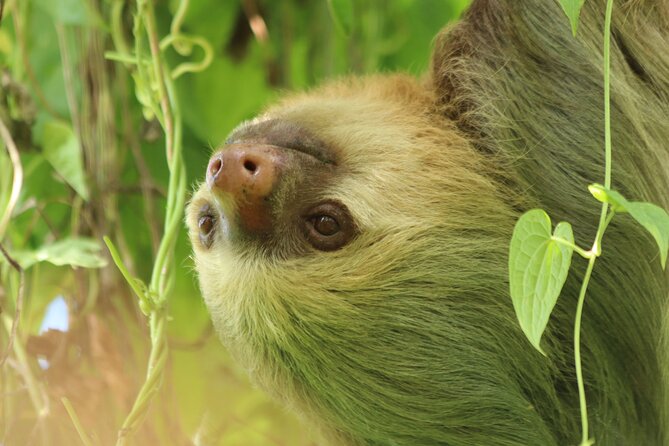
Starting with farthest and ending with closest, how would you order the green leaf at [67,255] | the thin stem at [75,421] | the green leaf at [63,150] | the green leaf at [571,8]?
the green leaf at [63,150] < the green leaf at [67,255] < the thin stem at [75,421] < the green leaf at [571,8]

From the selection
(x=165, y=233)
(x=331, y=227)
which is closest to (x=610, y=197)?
(x=331, y=227)

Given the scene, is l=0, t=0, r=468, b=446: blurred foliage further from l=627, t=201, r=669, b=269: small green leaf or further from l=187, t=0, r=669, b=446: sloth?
l=627, t=201, r=669, b=269: small green leaf

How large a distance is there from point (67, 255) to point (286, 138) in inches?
39.3

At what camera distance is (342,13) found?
4.12 metres

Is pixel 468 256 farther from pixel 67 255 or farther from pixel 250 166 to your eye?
pixel 67 255

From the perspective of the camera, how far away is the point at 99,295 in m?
5.05

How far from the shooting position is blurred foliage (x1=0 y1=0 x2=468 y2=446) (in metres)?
4.35

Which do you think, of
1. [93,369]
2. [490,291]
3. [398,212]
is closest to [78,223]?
[93,369]

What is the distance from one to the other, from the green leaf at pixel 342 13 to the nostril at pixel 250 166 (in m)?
0.87

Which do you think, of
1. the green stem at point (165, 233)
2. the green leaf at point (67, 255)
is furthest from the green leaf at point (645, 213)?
the green leaf at point (67, 255)

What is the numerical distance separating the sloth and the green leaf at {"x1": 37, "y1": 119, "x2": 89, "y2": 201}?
82cm

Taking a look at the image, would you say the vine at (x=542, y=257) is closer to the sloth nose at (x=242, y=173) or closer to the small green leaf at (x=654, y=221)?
the small green leaf at (x=654, y=221)

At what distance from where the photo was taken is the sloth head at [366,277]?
3520mm

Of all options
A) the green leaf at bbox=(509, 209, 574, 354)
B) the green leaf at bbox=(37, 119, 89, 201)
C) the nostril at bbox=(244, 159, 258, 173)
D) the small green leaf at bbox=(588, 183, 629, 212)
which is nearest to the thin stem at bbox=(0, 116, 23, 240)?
the green leaf at bbox=(37, 119, 89, 201)
